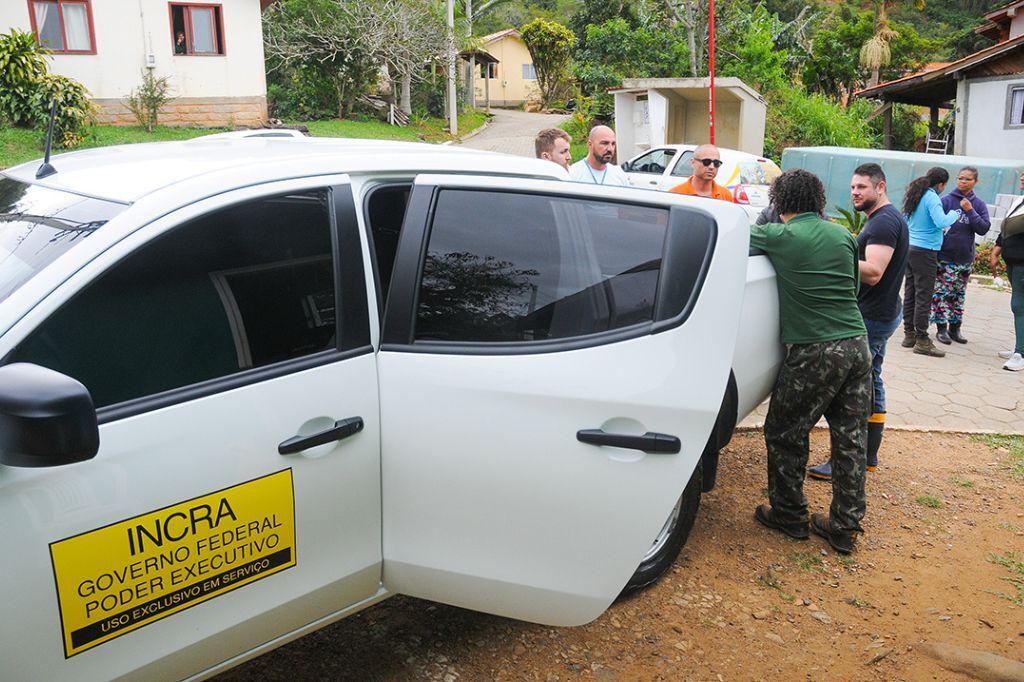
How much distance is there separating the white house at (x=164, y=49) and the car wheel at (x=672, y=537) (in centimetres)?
2234

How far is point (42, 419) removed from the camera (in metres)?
1.76

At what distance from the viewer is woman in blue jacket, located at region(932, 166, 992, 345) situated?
325 inches

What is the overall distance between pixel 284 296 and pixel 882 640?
277 cm

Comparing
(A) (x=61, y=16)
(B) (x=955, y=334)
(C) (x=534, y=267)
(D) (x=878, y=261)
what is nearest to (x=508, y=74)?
(A) (x=61, y=16)

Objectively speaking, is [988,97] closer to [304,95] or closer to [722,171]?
[722,171]

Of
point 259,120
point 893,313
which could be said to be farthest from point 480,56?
point 893,313

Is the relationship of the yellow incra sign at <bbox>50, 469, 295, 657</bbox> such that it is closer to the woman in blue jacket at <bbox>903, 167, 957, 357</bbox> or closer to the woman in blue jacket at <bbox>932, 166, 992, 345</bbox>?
the woman in blue jacket at <bbox>903, 167, 957, 357</bbox>

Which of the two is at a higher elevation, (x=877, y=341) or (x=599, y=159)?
(x=599, y=159)

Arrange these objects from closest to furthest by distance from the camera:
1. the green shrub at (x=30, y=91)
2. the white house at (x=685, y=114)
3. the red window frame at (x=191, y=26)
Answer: the green shrub at (x=30, y=91)
the white house at (x=685, y=114)
the red window frame at (x=191, y=26)

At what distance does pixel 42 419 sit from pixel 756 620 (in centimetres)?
293

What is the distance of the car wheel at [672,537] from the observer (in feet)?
12.4

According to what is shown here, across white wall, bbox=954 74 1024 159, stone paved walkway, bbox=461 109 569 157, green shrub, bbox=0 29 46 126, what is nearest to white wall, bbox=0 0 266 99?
green shrub, bbox=0 29 46 126

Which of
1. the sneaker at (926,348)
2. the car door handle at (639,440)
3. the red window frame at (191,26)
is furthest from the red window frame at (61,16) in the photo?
the car door handle at (639,440)

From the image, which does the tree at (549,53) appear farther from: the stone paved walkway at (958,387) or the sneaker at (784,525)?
the sneaker at (784,525)
